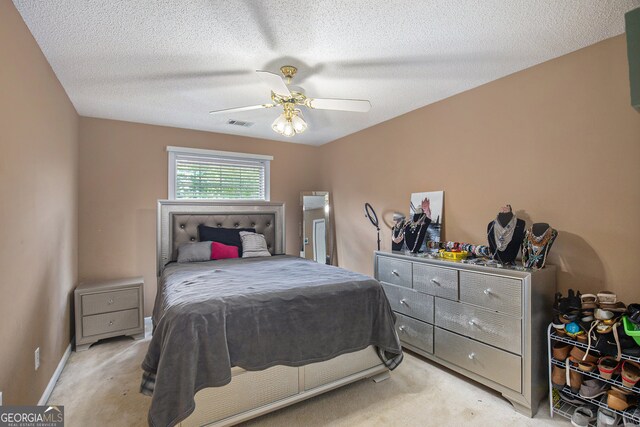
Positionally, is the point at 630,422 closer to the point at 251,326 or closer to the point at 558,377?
the point at 558,377

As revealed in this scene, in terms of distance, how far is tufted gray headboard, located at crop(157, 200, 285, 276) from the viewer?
3.57m

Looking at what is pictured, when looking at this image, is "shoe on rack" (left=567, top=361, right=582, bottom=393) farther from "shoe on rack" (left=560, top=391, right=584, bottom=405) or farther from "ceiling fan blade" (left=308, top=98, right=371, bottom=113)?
"ceiling fan blade" (left=308, top=98, right=371, bottom=113)

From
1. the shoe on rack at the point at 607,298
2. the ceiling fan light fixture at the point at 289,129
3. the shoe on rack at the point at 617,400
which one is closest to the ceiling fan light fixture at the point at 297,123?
the ceiling fan light fixture at the point at 289,129

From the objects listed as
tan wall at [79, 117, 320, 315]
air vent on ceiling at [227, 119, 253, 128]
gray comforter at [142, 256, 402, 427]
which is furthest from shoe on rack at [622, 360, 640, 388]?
tan wall at [79, 117, 320, 315]

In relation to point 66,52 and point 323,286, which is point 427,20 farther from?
point 66,52

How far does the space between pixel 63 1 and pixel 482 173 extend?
308cm

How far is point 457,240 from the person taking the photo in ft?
9.61

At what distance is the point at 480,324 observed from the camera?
225 centimetres

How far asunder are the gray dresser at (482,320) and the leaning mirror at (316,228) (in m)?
1.83

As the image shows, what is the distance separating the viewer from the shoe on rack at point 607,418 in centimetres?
170

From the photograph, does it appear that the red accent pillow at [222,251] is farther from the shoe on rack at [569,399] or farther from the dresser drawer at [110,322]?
the shoe on rack at [569,399]

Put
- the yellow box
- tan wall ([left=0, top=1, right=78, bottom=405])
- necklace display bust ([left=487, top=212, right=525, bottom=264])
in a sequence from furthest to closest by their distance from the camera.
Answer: the yellow box → necklace display bust ([left=487, top=212, right=525, bottom=264]) → tan wall ([left=0, top=1, right=78, bottom=405])

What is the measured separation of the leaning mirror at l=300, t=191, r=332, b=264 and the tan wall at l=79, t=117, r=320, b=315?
5.43ft

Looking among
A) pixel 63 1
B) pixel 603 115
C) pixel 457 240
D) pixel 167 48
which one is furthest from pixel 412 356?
pixel 63 1
